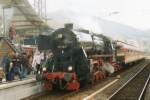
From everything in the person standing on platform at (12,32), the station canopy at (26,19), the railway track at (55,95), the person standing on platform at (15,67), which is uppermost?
the station canopy at (26,19)

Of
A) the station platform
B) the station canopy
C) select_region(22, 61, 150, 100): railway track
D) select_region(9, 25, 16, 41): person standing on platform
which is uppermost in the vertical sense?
the station canopy

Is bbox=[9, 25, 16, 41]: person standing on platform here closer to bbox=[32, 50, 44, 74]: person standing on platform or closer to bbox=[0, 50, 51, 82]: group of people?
bbox=[0, 50, 51, 82]: group of people

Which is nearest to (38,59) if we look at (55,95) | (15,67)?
(15,67)

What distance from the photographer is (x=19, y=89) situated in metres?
14.7

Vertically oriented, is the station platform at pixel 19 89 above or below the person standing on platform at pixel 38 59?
below

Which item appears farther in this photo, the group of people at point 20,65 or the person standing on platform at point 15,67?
the person standing on platform at point 15,67

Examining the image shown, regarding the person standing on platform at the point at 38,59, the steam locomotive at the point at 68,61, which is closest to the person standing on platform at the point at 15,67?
the steam locomotive at the point at 68,61

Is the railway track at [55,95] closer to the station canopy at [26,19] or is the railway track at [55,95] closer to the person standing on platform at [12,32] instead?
the person standing on platform at [12,32]

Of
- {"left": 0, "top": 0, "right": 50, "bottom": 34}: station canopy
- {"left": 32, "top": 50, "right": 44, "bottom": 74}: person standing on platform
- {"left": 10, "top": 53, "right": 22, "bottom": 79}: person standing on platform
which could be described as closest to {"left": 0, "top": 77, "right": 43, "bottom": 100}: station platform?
{"left": 10, "top": 53, "right": 22, "bottom": 79}: person standing on platform

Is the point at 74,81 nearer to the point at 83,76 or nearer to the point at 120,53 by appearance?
the point at 83,76

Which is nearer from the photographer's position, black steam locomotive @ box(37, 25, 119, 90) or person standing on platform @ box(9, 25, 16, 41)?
black steam locomotive @ box(37, 25, 119, 90)

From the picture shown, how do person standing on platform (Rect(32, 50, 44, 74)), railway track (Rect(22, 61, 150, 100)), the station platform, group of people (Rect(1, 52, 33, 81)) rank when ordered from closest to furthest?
the station platform < railway track (Rect(22, 61, 150, 100)) < group of people (Rect(1, 52, 33, 81)) < person standing on platform (Rect(32, 50, 44, 74))

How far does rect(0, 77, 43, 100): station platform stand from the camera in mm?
13648

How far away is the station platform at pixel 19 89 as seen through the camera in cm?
1365
